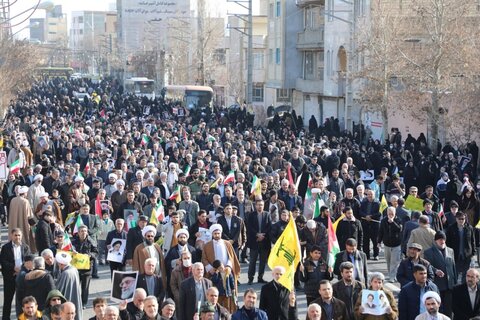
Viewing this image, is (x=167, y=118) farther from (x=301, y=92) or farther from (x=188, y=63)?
(x=188, y=63)

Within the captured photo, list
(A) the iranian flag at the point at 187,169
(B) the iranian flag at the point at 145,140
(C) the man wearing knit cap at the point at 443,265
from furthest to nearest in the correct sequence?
(B) the iranian flag at the point at 145,140
(A) the iranian flag at the point at 187,169
(C) the man wearing knit cap at the point at 443,265

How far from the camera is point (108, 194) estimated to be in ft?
66.0

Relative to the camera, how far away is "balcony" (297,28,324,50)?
53.6 metres

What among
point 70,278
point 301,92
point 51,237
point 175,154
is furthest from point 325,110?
point 70,278

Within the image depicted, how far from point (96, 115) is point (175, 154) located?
2249 centimetres

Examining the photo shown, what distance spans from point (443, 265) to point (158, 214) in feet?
18.5

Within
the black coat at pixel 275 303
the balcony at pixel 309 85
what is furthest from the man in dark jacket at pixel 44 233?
the balcony at pixel 309 85

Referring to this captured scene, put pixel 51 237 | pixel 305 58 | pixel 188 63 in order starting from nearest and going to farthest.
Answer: pixel 51 237, pixel 305 58, pixel 188 63

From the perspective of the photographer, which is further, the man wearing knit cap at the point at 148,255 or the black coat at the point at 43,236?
the black coat at the point at 43,236

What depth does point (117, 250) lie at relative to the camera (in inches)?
604

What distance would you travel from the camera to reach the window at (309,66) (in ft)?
185

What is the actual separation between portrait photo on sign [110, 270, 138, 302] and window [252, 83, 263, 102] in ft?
193

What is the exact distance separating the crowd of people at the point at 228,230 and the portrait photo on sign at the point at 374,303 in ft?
0.04

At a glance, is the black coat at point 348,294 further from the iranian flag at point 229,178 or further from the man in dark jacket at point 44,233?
the iranian flag at point 229,178
